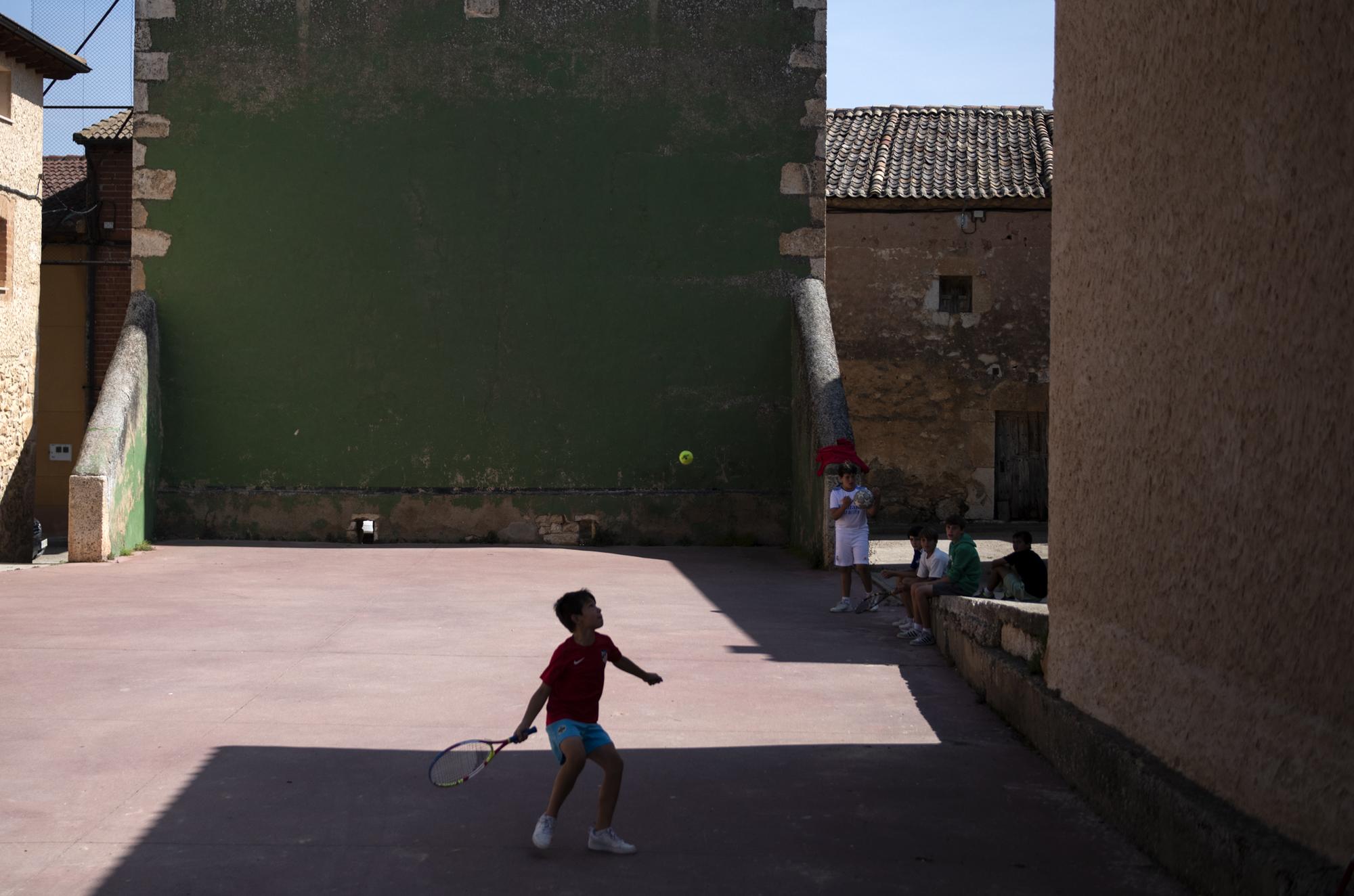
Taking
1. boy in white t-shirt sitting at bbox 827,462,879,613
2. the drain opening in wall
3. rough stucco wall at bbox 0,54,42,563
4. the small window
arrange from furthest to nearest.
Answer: the small window → rough stucco wall at bbox 0,54,42,563 → the drain opening in wall → boy in white t-shirt sitting at bbox 827,462,879,613

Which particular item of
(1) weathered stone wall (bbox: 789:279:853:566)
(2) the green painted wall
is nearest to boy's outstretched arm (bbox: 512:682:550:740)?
(1) weathered stone wall (bbox: 789:279:853:566)

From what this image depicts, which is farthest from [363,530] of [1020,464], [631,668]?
[1020,464]

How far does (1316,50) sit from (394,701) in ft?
17.5

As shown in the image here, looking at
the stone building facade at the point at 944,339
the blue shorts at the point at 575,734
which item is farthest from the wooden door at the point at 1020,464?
the blue shorts at the point at 575,734

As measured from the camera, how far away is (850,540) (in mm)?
11523

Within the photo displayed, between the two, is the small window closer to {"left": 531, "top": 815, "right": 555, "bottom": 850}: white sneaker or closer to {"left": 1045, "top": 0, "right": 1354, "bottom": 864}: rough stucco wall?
{"left": 1045, "top": 0, "right": 1354, "bottom": 864}: rough stucco wall

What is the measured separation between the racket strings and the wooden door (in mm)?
18688

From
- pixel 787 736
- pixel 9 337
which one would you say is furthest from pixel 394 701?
pixel 9 337

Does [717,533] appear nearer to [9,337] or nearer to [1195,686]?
[9,337]

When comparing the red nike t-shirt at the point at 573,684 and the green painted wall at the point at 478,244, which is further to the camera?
the green painted wall at the point at 478,244

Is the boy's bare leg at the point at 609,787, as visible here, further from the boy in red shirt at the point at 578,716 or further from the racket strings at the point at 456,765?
the racket strings at the point at 456,765

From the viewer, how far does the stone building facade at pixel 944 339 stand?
2281cm

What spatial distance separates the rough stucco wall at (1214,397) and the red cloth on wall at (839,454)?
6673 millimetres

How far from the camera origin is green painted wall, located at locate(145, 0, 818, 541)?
16.1 meters
